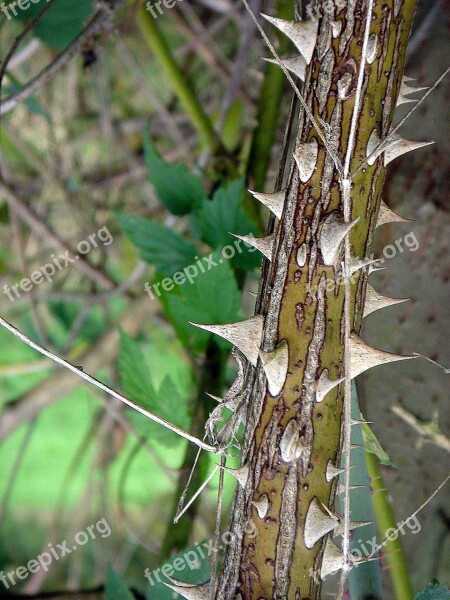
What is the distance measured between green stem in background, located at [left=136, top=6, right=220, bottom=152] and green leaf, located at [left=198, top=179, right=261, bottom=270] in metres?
0.16

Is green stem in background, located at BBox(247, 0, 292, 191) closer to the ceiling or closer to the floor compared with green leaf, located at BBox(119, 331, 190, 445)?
closer to the ceiling

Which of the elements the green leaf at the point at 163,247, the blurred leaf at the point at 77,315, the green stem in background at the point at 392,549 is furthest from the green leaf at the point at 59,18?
the blurred leaf at the point at 77,315

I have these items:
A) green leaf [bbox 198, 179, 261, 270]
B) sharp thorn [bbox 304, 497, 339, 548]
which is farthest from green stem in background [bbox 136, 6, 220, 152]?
sharp thorn [bbox 304, 497, 339, 548]

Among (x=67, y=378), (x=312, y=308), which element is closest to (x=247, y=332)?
(x=312, y=308)

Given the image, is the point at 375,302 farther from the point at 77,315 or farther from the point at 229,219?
the point at 77,315

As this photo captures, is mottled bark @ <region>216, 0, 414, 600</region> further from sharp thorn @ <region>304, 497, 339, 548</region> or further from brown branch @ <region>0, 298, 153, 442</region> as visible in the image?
brown branch @ <region>0, 298, 153, 442</region>

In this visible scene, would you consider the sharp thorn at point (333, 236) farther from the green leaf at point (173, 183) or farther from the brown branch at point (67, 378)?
the brown branch at point (67, 378)

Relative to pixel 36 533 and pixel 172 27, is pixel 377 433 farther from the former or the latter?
pixel 36 533

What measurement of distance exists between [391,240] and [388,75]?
0.21m

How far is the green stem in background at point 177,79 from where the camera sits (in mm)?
522

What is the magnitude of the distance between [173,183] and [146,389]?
141mm

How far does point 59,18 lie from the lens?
375mm

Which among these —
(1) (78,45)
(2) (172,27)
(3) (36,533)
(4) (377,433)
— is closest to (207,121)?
(1) (78,45)

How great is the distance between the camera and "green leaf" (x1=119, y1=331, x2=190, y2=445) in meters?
0.38
